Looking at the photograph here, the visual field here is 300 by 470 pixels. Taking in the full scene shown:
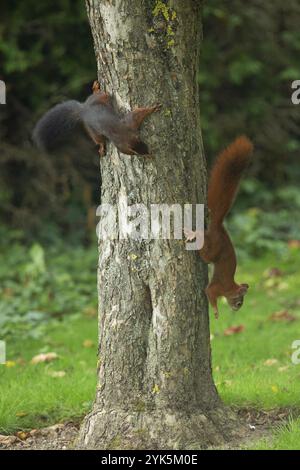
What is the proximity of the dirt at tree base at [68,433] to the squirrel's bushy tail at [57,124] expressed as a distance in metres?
1.38

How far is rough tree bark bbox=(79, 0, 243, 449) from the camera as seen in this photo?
353cm

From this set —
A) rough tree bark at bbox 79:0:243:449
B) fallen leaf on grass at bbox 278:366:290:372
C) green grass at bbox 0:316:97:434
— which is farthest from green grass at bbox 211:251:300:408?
green grass at bbox 0:316:97:434

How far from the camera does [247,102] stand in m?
9.55

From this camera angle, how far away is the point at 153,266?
11.8 ft

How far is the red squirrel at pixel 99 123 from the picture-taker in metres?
3.45

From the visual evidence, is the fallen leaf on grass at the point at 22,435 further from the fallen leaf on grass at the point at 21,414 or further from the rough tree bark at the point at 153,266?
the rough tree bark at the point at 153,266

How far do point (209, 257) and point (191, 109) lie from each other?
Result: 0.68 m

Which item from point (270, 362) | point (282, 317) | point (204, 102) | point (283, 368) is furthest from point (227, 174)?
point (204, 102)

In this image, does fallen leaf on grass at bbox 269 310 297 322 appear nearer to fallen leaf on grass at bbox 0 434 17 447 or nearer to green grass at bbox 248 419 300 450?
green grass at bbox 248 419 300 450

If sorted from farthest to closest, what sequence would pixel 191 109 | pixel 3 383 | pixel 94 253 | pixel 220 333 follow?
1. pixel 94 253
2. pixel 220 333
3. pixel 3 383
4. pixel 191 109

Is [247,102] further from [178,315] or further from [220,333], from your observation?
[178,315]

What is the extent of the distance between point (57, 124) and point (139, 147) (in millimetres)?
562
